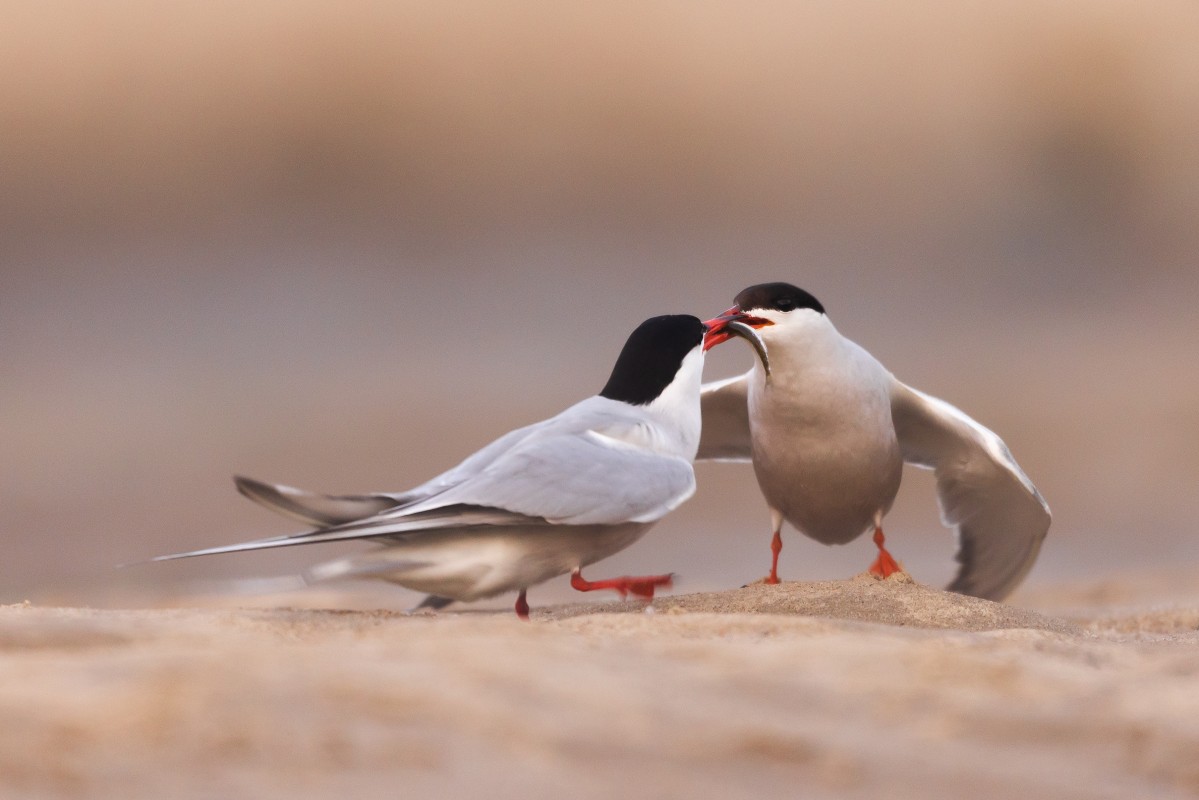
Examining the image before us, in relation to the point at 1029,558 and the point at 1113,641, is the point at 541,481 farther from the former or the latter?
the point at 1029,558

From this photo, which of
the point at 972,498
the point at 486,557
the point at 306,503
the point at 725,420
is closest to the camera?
the point at 306,503

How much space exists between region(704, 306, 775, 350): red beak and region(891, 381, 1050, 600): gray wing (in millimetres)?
836

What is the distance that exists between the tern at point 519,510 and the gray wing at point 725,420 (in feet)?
5.26

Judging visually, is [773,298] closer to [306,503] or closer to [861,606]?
[861,606]

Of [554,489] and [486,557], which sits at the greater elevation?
[554,489]

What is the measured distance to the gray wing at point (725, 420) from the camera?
6.67 m

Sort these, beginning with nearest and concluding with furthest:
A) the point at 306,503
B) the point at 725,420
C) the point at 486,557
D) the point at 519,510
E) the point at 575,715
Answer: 1. the point at 575,715
2. the point at 306,503
3. the point at 519,510
4. the point at 486,557
5. the point at 725,420

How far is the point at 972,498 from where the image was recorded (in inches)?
264

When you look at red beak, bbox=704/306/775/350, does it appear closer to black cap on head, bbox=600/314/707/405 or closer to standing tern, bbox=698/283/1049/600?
standing tern, bbox=698/283/1049/600

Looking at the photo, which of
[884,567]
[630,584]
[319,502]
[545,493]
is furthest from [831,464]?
[319,502]

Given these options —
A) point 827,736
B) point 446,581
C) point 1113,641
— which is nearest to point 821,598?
point 1113,641

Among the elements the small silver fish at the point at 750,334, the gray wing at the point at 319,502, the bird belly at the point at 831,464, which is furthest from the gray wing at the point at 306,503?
the bird belly at the point at 831,464

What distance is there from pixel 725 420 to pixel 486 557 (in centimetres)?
262

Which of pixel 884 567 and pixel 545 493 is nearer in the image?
pixel 545 493
